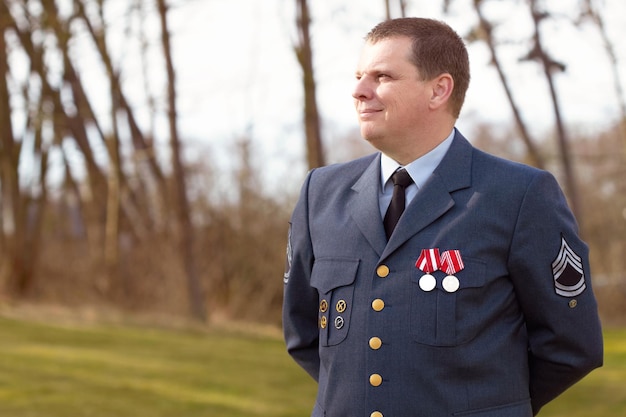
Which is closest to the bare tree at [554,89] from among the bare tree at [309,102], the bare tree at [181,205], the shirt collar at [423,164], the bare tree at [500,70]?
the bare tree at [500,70]

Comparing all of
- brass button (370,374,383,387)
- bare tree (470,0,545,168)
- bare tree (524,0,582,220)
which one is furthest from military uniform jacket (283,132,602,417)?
bare tree (470,0,545,168)

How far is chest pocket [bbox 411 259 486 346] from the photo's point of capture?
7.84 ft

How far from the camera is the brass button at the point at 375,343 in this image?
8.09 feet

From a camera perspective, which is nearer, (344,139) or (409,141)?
(409,141)

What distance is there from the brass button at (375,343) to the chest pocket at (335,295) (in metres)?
0.09

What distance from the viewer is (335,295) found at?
2.61 meters

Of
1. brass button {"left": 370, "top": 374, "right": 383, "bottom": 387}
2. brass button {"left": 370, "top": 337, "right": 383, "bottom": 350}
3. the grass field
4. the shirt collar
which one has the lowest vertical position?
the grass field

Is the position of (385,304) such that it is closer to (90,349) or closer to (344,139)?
(90,349)

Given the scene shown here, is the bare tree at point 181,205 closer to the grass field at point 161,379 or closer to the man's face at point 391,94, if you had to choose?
the grass field at point 161,379

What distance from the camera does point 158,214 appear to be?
20000 millimetres

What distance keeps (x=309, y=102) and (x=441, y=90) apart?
12242 millimetres

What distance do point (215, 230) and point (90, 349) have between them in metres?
5.93

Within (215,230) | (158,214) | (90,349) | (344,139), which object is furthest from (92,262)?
(344,139)

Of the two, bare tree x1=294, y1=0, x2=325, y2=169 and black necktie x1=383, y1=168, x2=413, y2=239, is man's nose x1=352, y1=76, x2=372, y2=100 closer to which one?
black necktie x1=383, y1=168, x2=413, y2=239
